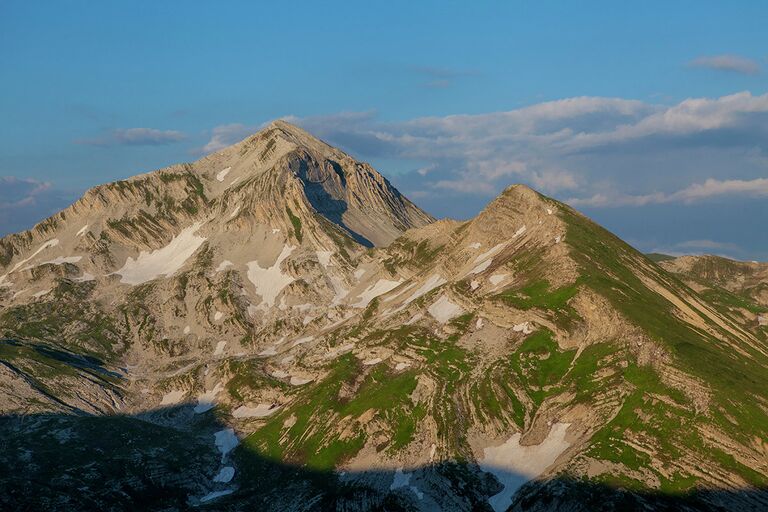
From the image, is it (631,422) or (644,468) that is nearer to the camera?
(644,468)

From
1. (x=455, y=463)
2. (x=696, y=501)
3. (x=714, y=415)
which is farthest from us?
(x=455, y=463)

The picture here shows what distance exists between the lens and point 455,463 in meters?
199

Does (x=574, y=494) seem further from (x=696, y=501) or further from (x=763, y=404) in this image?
(x=763, y=404)

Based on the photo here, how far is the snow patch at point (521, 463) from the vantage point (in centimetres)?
18675

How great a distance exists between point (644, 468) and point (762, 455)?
19906 millimetres

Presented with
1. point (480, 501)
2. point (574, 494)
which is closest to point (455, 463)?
point (480, 501)

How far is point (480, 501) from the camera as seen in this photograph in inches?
7377

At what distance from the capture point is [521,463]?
194 meters

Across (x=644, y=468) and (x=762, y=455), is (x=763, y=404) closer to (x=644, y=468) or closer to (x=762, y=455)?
(x=762, y=455)

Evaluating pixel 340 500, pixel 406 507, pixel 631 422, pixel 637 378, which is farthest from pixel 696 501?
pixel 340 500

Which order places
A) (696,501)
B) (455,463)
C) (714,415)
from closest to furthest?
(696,501) < (714,415) < (455,463)

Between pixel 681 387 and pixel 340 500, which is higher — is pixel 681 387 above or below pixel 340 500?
above

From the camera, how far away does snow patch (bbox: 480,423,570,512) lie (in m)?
187

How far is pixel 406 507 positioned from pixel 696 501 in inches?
2113
